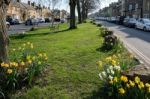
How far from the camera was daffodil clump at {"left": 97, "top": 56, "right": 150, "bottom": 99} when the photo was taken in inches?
230

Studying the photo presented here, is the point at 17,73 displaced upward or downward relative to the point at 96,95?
upward

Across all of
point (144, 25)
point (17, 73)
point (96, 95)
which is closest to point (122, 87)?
point (96, 95)

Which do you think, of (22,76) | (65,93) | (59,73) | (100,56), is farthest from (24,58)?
(100,56)

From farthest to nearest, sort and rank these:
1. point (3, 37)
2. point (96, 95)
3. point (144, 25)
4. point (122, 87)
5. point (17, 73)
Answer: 1. point (144, 25)
2. point (3, 37)
3. point (17, 73)
4. point (96, 95)
5. point (122, 87)

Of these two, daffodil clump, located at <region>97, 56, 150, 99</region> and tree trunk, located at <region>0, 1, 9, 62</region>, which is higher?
tree trunk, located at <region>0, 1, 9, 62</region>

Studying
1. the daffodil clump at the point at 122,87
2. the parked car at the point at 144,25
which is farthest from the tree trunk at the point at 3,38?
the parked car at the point at 144,25

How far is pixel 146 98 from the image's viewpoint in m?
5.82

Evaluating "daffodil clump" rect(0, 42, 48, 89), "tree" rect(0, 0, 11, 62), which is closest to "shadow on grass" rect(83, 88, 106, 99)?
"daffodil clump" rect(0, 42, 48, 89)

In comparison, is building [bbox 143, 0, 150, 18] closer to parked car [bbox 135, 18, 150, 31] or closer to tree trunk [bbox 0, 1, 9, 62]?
parked car [bbox 135, 18, 150, 31]

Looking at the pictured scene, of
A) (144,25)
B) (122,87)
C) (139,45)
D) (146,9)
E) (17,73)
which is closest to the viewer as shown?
(122,87)

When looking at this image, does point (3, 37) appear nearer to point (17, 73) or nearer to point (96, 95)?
point (17, 73)

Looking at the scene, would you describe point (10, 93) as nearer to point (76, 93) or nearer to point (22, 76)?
point (22, 76)

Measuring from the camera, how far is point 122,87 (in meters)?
6.39

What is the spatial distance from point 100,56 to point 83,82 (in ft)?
14.0
